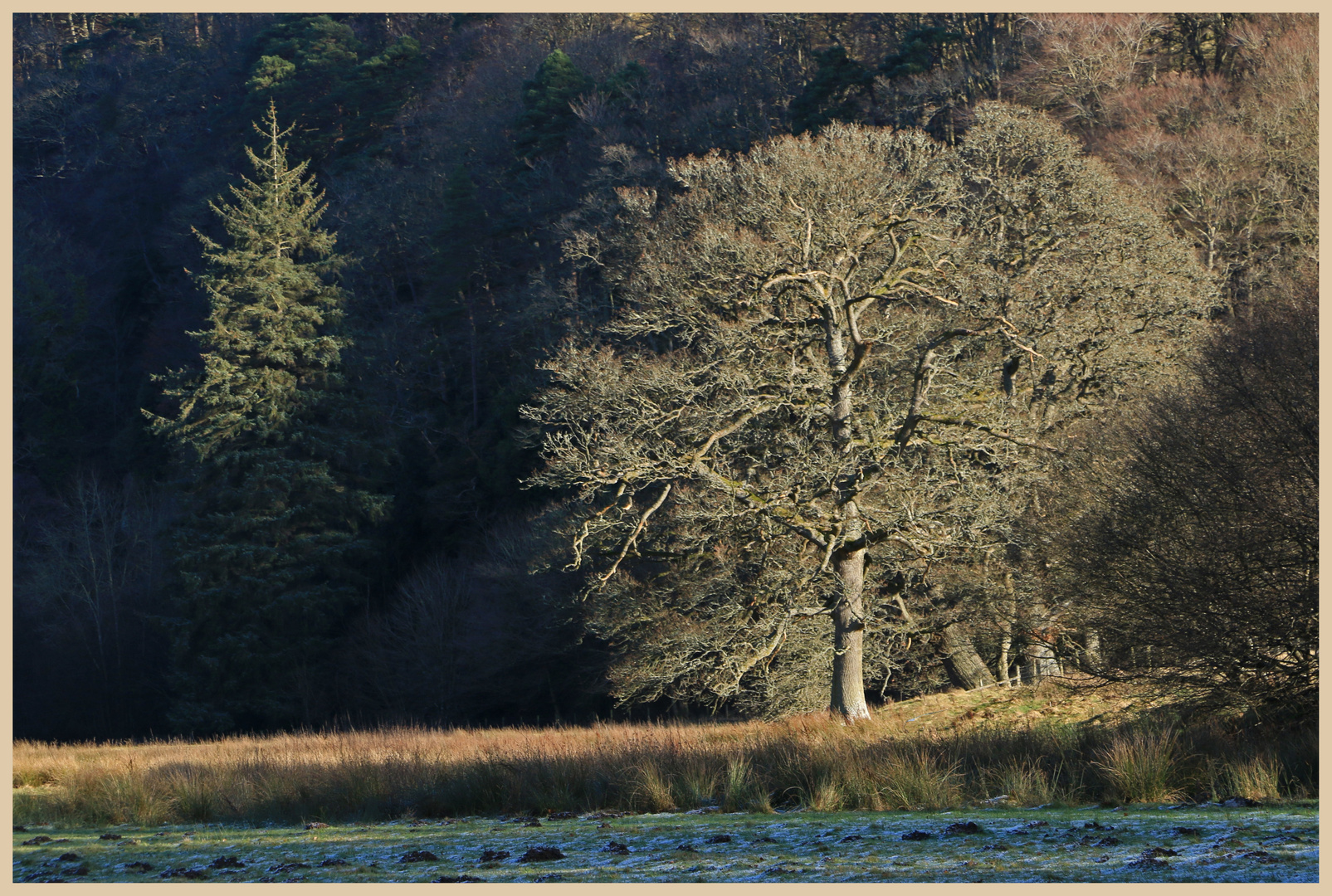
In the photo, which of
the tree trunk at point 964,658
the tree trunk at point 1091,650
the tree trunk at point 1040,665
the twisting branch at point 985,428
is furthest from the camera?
the tree trunk at point 964,658

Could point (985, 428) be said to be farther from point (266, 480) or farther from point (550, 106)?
point (550, 106)

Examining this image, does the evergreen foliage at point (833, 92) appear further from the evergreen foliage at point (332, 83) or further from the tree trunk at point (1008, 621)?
the evergreen foliage at point (332, 83)

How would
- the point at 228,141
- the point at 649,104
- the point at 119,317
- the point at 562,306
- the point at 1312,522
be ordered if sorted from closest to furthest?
1. the point at 1312,522
2. the point at 562,306
3. the point at 649,104
4. the point at 119,317
5. the point at 228,141

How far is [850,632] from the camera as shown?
2172 cm

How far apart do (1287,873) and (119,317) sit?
63.1 metres

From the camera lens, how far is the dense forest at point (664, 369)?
18922 mm

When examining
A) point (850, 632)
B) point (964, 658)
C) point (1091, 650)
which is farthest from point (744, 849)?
point (964, 658)

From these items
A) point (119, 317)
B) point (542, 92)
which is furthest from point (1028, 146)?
point (119, 317)

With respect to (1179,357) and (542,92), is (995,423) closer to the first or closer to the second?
(1179,357)

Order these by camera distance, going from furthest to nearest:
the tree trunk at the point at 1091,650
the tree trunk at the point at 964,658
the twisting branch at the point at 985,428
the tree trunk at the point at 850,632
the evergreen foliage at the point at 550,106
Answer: the evergreen foliage at the point at 550,106 → the tree trunk at the point at 964,658 → the tree trunk at the point at 850,632 → the twisting branch at the point at 985,428 → the tree trunk at the point at 1091,650

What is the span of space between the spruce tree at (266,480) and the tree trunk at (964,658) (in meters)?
22.8

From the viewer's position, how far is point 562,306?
116 ft

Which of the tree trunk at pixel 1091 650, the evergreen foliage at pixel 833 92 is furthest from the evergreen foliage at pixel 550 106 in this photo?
the tree trunk at pixel 1091 650

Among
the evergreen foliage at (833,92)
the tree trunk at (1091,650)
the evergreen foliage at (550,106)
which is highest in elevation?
the evergreen foliage at (550,106)
